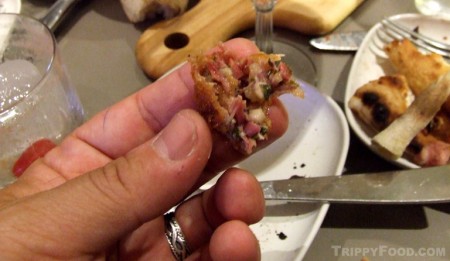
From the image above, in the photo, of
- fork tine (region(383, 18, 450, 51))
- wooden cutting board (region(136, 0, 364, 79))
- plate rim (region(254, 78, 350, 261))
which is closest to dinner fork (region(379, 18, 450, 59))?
fork tine (region(383, 18, 450, 51))

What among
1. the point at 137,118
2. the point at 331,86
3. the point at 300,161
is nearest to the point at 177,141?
the point at 137,118

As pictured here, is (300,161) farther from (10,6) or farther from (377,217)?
(10,6)

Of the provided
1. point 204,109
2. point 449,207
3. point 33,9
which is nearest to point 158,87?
point 204,109

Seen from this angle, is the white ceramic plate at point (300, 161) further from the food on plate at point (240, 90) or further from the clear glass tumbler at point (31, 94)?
the clear glass tumbler at point (31, 94)

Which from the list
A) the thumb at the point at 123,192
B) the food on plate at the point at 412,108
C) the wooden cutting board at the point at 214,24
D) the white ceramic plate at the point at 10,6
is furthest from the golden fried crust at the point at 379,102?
the white ceramic plate at the point at 10,6

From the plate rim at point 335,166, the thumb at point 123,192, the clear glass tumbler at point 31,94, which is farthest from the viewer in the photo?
the clear glass tumbler at point 31,94

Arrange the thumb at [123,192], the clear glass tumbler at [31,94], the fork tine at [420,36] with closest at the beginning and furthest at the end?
the thumb at [123,192], the clear glass tumbler at [31,94], the fork tine at [420,36]

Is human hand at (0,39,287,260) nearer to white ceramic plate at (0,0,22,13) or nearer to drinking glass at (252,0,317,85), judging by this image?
drinking glass at (252,0,317,85)
